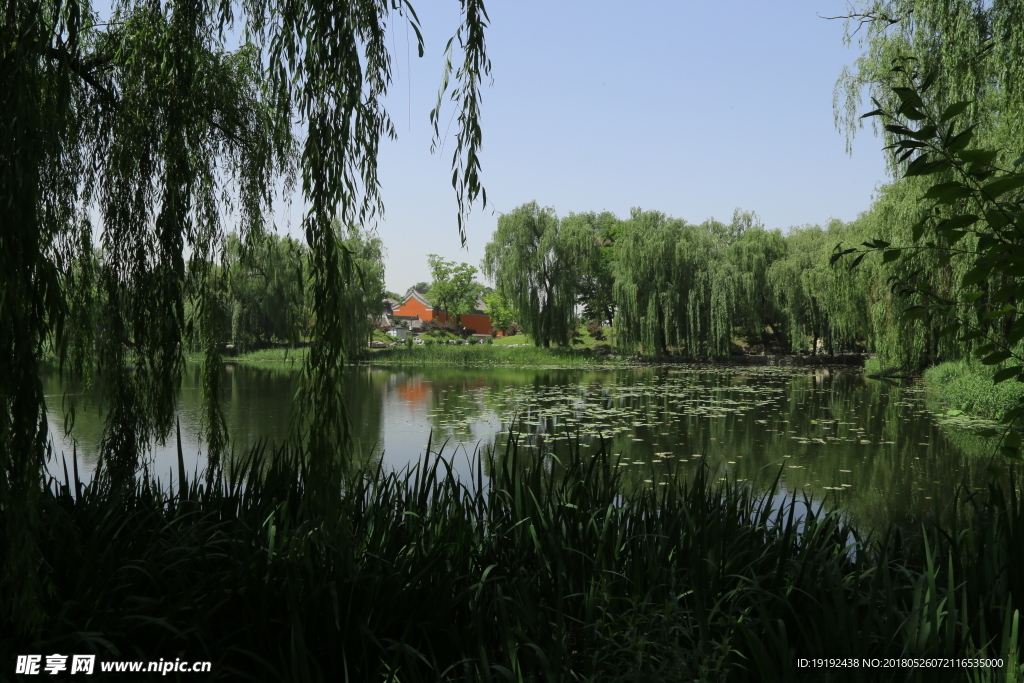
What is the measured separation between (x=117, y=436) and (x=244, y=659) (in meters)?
1.64

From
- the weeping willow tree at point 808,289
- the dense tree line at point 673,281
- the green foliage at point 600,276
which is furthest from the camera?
the green foliage at point 600,276

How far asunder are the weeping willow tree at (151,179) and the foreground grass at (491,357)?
20843 millimetres

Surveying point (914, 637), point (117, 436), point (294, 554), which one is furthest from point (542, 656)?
point (117, 436)

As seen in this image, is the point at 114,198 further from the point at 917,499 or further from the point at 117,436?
the point at 917,499

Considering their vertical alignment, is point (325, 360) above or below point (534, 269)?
below

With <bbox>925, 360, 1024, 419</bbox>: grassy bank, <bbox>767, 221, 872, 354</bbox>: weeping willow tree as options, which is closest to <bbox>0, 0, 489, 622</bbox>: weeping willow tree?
<bbox>925, 360, 1024, 419</bbox>: grassy bank

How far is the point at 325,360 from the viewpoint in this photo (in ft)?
6.89

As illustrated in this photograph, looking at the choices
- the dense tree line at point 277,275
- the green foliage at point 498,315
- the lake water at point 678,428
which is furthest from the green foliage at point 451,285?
the dense tree line at point 277,275

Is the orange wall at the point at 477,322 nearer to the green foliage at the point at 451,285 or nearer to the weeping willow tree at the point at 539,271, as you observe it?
the green foliage at the point at 451,285

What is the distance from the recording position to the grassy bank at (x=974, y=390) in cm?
928

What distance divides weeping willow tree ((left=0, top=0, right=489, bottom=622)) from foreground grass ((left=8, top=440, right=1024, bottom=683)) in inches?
12.9

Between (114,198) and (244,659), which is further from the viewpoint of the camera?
(114,198)

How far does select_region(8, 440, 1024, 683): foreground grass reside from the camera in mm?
1990

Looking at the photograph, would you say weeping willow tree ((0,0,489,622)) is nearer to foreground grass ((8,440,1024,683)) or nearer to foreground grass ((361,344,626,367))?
foreground grass ((8,440,1024,683))
